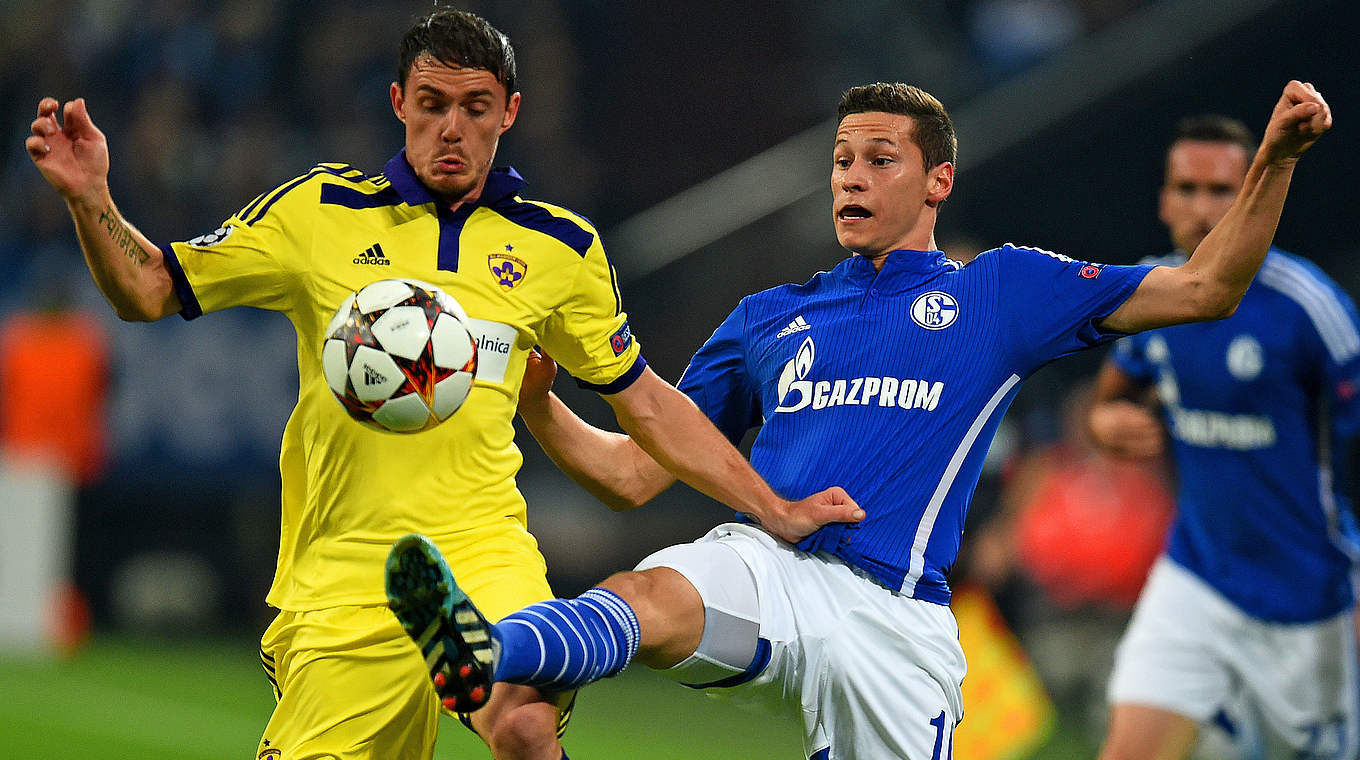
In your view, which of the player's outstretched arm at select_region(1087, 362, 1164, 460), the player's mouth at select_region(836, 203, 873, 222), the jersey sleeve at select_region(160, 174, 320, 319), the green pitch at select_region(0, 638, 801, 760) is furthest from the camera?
the green pitch at select_region(0, 638, 801, 760)

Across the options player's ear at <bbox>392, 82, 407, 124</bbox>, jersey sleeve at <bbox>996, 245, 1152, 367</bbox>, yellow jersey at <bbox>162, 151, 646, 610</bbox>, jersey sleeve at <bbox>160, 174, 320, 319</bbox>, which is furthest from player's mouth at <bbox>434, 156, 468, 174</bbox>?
jersey sleeve at <bbox>996, 245, 1152, 367</bbox>

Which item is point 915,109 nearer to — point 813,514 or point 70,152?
point 813,514

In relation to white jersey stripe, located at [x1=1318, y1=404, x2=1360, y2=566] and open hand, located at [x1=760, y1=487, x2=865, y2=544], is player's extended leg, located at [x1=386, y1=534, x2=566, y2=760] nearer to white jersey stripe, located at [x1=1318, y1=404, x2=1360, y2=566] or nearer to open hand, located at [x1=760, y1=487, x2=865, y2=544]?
open hand, located at [x1=760, y1=487, x2=865, y2=544]

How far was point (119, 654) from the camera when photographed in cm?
1102

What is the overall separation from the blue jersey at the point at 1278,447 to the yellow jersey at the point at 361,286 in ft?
9.33

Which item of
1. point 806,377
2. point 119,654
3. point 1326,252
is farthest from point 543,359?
point 1326,252

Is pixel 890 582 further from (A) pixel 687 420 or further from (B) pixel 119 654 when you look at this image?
(B) pixel 119 654

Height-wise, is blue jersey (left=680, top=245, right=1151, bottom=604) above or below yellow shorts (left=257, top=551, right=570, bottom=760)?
above

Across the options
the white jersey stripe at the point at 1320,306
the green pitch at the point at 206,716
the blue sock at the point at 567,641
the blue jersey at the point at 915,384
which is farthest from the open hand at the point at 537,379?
the green pitch at the point at 206,716

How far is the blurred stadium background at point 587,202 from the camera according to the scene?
34.4 feet

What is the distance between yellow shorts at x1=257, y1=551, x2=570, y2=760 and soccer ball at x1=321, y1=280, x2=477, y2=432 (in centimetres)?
44

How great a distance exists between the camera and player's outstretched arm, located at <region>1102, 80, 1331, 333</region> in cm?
388

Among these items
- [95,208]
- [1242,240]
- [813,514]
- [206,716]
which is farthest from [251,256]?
[206,716]

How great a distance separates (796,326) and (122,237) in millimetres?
1825
